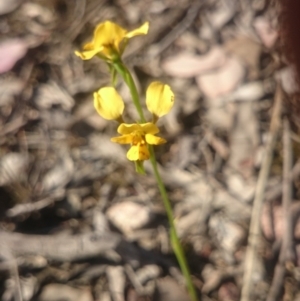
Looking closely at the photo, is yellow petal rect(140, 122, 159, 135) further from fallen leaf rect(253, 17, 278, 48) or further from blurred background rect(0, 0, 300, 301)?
fallen leaf rect(253, 17, 278, 48)

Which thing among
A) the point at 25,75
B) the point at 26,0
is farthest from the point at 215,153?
the point at 26,0

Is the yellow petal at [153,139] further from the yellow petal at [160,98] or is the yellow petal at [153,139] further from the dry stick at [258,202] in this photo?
the dry stick at [258,202]

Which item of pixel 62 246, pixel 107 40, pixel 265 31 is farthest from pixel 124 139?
pixel 265 31

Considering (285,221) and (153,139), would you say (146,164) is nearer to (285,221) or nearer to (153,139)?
(285,221)

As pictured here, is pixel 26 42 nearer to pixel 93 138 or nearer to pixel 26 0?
pixel 26 0

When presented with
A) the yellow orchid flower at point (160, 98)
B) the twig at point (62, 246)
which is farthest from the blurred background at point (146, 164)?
the yellow orchid flower at point (160, 98)
